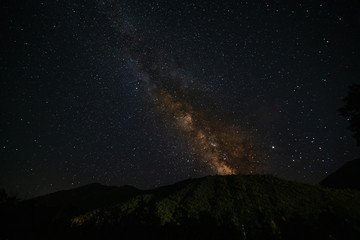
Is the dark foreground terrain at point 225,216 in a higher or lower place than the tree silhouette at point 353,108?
lower

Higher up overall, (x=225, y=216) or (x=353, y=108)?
(x=353, y=108)

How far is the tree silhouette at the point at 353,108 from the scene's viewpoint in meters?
20.8

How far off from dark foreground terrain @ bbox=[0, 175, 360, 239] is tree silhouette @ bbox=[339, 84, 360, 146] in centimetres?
817

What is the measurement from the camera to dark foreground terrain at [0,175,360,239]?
13680mm

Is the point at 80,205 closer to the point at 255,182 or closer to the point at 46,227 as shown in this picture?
the point at 46,227

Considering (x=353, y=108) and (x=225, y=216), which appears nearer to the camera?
(x=225, y=216)

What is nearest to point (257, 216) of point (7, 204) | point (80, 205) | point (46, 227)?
point (46, 227)

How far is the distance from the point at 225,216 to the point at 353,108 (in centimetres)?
2062

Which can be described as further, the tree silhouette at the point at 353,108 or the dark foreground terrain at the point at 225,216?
the tree silhouette at the point at 353,108

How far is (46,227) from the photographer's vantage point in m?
22.0

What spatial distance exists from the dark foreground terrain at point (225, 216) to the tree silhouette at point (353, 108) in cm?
817

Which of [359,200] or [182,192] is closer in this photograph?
[359,200]

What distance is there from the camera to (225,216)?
1579 cm

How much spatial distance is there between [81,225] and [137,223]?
7.30m
